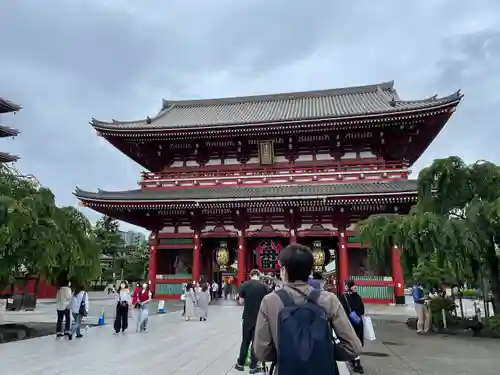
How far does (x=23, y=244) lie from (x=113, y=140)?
53.9 feet

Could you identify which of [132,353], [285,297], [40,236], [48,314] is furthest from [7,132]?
[285,297]

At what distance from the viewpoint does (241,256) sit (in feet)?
80.3

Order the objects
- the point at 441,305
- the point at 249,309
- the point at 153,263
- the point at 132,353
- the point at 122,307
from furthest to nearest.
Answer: the point at 153,263, the point at 441,305, the point at 122,307, the point at 132,353, the point at 249,309

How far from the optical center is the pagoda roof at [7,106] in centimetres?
3084

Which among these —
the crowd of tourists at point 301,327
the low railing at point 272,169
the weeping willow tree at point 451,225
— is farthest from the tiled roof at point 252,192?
the crowd of tourists at point 301,327

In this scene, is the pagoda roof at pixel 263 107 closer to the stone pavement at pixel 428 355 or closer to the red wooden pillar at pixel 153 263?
the red wooden pillar at pixel 153 263

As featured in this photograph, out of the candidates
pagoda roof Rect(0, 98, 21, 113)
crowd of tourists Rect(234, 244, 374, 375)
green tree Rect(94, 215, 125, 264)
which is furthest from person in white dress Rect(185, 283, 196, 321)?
green tree Rect(94, 215, 125, 264)

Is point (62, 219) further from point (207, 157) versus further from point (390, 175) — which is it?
point (390, 175)

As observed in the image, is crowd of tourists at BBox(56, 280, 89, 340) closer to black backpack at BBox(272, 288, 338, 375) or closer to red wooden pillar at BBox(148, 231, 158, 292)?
black backpack at BBox(272, 288, 338, 375)

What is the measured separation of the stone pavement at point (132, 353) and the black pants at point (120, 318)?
0.93ft

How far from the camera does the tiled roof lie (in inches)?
850

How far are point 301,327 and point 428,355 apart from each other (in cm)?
834

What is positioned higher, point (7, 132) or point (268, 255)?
point (7, 132)

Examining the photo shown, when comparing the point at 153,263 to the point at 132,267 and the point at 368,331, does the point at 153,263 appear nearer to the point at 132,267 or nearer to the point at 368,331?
the point at 368,331
